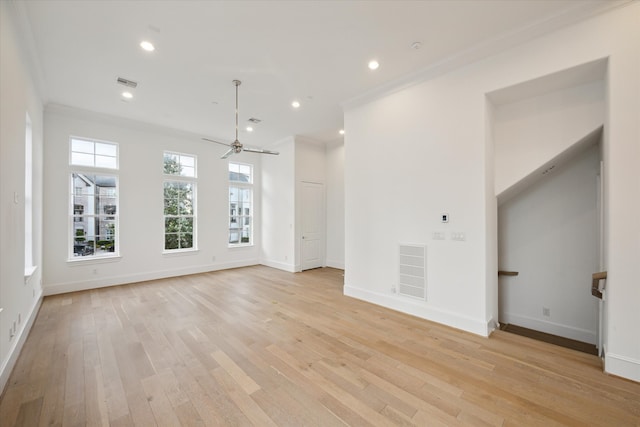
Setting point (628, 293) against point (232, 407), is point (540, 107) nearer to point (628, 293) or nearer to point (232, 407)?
point (628, 293)

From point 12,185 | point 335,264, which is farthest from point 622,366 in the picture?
point 12,185

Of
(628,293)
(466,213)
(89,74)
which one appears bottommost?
(628,293)

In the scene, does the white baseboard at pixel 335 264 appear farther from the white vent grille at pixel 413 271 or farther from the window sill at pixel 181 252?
the window sill at pixel 181 252

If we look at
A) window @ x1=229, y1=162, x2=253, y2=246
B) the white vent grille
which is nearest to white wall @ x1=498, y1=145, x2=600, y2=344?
the white vent grille

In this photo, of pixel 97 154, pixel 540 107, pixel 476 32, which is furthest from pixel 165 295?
pixel 540 107

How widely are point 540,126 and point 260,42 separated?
356 centimetres

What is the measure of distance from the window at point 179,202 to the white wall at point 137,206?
16 cm

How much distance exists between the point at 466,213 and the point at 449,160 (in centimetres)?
74

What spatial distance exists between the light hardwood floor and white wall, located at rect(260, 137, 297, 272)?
3064mm

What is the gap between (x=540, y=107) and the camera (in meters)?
3.26

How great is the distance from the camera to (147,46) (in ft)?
10.4

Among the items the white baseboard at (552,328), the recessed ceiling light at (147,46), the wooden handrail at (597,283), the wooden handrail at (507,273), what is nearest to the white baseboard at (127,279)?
the recessed ceiling light at (147,46)

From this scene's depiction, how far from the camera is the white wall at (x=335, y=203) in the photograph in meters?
7.11

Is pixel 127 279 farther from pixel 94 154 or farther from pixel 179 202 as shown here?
pixel 94 154
